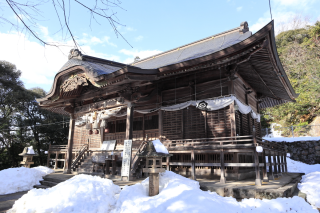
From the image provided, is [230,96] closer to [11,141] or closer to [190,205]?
[190,205]

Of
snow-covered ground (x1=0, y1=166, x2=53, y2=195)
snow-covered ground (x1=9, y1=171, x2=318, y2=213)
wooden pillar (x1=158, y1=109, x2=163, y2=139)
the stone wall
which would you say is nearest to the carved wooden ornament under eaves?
wooden pillar (x1=158, y1=109, x2=163, y2=139)

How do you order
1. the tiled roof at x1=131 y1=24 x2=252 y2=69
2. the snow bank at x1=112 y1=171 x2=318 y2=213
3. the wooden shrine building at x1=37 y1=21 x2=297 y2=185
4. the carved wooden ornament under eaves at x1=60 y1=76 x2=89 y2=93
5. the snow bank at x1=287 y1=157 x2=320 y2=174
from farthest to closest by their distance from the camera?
1. the snow bank at x1=287 y1=157 x2=320 y2=174
2. the tiled roof at x1=131 y1=24 x2=252 y2=69
3. the carved wooden ornament under eaves at x1=60 y1=76 x2=89 y2=93
4. the wooden shrine building at x1=37 y1=21 x2=297 y2=185
5. the snow bank at x1=112 y1=171 x2=318 y2=213

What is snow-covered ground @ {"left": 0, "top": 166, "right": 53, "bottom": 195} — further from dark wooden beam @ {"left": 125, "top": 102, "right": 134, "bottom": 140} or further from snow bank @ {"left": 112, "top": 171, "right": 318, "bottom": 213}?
snow bank @ {"left": 112, "top": 171, "right": 318, "bottom": 213}

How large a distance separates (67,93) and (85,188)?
7.69m

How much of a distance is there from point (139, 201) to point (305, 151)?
18379 mm

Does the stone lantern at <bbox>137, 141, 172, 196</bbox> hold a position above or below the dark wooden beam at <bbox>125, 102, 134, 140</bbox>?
below

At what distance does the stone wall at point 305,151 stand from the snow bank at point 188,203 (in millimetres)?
15267

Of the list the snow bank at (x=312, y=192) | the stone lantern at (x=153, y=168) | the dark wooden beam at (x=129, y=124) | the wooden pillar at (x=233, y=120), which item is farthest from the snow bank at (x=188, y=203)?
the wooden pillar at (x=233, y=120)

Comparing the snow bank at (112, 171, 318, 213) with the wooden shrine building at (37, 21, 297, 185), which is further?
the wooden shrine building at (37, 21, 297, 185)

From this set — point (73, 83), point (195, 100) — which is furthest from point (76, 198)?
point (73, 83)

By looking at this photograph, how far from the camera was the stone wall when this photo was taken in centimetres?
1751

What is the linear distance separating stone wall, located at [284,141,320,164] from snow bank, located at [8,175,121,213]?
1806 cm

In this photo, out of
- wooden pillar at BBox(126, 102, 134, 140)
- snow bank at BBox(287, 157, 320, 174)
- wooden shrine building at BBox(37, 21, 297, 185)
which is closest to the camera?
wooden shrine building at BBox(37, 21, 297, 185)

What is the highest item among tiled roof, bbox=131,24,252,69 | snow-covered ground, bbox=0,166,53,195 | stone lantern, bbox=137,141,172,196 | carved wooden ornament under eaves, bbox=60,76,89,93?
tiled roof, bbox=131,24,252,69
